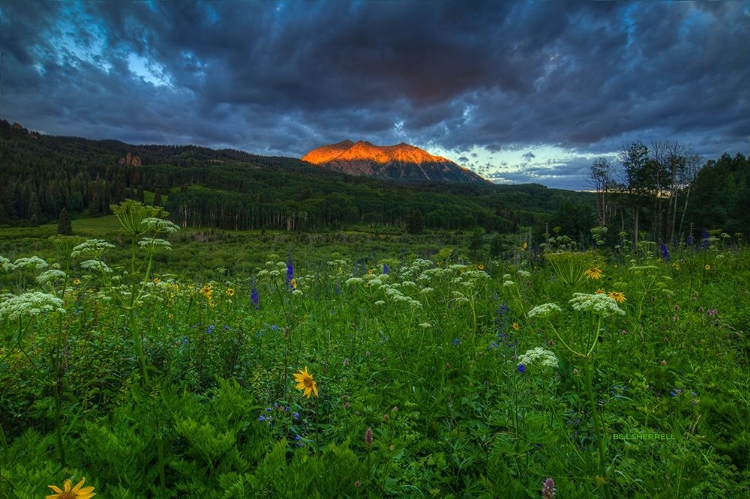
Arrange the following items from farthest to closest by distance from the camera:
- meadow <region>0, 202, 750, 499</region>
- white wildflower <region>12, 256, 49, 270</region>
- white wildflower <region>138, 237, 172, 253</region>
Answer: white wildflower <region>12, 256, 49, 270</region>, white wildflower <region>138, 237, 172, 253</region>, meadow <region>0, 202, 750, 499</region>

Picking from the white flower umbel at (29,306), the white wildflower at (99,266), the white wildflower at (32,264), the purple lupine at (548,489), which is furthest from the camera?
the white wildflower at (32,264)

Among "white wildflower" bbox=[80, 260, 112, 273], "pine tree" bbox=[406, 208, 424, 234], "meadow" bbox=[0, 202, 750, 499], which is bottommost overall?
"meadow" bbox=[0, 202, 750, 499]

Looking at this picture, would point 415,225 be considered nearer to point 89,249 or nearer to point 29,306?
point 89,249

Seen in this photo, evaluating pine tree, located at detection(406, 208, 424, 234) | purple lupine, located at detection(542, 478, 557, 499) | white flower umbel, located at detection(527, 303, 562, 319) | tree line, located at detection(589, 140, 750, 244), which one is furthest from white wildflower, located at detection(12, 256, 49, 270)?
pine tree, located at detection(406, 208, 424, 234)

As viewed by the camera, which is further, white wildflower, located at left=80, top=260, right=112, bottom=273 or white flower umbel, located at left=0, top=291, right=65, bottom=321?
white wildflower, located at left=80, top=260, right=112, bottom=273

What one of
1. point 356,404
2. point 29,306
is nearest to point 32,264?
point 29,306

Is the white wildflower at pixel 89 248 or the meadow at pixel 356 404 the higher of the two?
the white wildflower at pixel 89 248

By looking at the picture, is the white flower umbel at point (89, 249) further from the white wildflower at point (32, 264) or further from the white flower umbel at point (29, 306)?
the white flower umbel at point (29, 306)

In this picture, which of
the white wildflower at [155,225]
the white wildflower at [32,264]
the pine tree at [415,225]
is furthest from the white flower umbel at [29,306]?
the pine tree at [415,225]

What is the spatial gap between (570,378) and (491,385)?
0.94 metres

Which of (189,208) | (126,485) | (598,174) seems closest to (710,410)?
(126,485)

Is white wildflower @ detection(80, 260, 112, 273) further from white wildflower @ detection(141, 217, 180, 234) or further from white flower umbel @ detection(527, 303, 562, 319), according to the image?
white flower umbel @ detection(527, 303, 562, 319)

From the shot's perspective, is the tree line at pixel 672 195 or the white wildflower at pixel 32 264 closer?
the white wildflower at pixel 32 264

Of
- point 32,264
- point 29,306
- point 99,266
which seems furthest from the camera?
point 32,264
